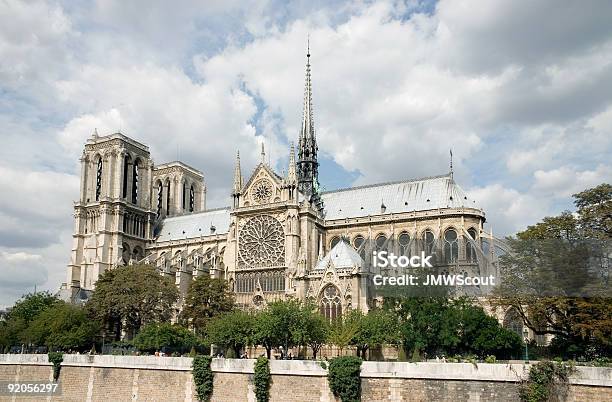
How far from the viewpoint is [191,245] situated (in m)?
78.6

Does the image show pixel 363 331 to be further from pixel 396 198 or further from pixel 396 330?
pixel 396 198

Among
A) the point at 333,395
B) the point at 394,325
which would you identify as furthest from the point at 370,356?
the point at 333,395

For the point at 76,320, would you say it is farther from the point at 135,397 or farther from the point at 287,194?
the point at 287,194

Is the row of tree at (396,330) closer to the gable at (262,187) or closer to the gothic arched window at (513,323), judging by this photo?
the gothic arched window at (513,323)

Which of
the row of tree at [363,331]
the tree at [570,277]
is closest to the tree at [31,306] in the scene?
the row of tree at [363,331]

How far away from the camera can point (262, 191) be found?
219 feet

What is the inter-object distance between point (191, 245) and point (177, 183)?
21.6 m

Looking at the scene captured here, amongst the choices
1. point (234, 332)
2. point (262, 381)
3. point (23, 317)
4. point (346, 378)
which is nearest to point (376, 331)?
point (234, 332)

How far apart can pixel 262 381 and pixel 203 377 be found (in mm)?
4167

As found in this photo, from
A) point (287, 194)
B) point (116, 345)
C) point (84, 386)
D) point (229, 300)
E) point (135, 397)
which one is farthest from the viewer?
point (287, 194)

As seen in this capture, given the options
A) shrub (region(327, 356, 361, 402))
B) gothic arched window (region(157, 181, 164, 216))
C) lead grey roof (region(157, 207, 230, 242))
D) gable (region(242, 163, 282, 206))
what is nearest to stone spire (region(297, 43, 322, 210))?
gable (region(242, 163, 282, 206))

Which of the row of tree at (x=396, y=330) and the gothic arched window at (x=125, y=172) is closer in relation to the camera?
the row of tree at (x=396, y=330)

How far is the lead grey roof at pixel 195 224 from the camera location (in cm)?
8050

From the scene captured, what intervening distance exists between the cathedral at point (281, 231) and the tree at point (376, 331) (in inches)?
284
